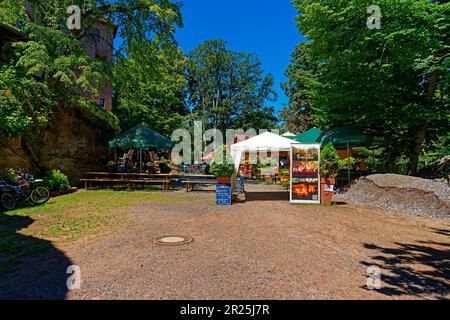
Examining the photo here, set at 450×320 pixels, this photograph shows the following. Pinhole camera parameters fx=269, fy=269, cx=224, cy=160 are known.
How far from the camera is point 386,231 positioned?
6.71 metres

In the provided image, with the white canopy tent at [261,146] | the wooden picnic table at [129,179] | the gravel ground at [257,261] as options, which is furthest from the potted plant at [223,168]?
the wooden picnic table at [129,179]

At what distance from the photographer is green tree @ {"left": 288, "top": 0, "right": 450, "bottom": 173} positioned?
1080 centimetres

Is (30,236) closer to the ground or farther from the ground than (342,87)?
closer to the ground

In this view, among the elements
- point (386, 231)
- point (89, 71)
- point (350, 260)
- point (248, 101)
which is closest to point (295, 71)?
point (248, 101)

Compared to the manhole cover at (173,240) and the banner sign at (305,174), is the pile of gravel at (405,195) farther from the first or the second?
the manhole cover at (173,240)

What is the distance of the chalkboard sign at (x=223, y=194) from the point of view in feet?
32.4

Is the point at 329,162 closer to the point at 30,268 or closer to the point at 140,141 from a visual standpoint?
the point at 30,268

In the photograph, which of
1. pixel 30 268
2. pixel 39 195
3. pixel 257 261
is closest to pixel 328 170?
pixel 257 261

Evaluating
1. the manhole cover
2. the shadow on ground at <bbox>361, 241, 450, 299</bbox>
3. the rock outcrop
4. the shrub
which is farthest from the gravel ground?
the rock outcrop

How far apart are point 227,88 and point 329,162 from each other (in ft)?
99.1

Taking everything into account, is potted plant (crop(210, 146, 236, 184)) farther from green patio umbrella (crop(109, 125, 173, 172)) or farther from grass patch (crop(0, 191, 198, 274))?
green patio umbrella (crop(109, 125, 173, 172))
